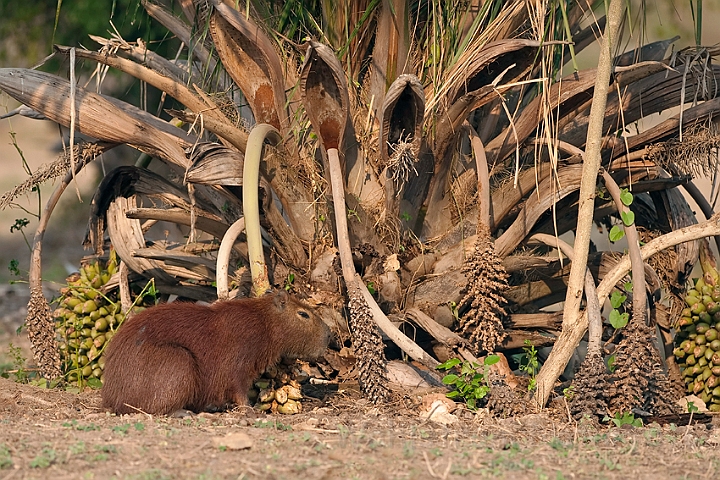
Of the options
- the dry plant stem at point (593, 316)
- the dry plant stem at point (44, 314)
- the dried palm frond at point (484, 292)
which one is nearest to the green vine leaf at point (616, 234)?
the dry plant stem at point (593, 316)

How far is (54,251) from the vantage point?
16.8 meters

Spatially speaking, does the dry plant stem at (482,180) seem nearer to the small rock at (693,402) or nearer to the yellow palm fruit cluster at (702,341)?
the yellow palm fruit cluster at (702,341)

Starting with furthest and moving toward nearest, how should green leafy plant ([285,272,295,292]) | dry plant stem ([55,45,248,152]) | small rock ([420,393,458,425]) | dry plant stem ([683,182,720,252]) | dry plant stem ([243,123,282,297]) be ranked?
1. dry plant stem ([683,182,720,252])
2. green leafy plant ([285,272,295,292])
3. dry plant stem ([55,45,248,152])
4. small rock ([420,393,458,425])
5. dry plant stem ([243,123,282,297])

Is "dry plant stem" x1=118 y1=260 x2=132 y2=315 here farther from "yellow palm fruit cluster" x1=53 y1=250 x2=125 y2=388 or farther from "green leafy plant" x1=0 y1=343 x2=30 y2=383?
"green leafy plant" x1=0 y1=343 x2=30 y2=383

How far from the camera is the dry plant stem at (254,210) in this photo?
4098mm

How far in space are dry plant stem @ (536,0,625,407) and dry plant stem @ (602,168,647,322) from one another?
289mm

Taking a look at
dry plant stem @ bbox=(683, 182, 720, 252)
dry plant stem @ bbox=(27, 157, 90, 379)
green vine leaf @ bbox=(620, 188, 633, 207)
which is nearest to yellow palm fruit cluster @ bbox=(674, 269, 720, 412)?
dry plant stem @ bbox=(683, 182, 720, 252)

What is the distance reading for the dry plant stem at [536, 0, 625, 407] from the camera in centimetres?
423

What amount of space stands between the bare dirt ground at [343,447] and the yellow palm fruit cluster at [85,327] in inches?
41.6

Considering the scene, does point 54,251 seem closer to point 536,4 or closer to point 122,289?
point 122,289

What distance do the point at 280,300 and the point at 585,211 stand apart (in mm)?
1652

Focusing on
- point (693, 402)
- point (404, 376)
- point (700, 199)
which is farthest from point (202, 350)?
point (700, 199)

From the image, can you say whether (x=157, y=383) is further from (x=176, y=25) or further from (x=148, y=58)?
(x=176, y=25)

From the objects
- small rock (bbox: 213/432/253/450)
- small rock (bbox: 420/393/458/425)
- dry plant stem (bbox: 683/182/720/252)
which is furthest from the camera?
dry plant stem (bbox: 683/182/720/252)
